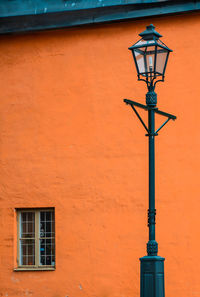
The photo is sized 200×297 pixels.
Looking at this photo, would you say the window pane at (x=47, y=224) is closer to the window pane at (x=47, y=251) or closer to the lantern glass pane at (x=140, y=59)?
the window pane at (x=47, y=251)

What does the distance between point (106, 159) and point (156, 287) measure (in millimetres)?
4812

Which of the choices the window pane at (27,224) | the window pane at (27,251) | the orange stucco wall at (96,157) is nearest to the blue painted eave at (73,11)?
the orange stucco wall at (96,157)

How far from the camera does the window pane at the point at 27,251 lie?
1456 cm

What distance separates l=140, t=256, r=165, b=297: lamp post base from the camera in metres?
9.72

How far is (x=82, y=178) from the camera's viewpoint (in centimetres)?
1426

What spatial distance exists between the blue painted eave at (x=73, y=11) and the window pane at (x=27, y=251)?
437cm

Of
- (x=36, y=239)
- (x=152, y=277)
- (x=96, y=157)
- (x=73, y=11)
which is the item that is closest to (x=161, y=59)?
(x=152, y=277)

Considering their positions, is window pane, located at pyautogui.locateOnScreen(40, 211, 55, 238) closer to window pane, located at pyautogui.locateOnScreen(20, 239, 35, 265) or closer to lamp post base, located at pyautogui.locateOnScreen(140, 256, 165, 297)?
window pane, located at pyautogui.locateOnScreen(20, 239, 35, 265)

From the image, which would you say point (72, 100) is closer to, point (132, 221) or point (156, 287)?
point (132, 221)

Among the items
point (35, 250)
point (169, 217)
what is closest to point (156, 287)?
point (169, 217)

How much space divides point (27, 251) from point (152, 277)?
5359mm

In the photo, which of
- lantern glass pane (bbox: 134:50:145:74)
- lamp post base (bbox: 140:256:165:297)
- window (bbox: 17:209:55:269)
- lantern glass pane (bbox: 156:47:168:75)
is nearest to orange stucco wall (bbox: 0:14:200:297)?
window (bbox: 17:209:55:269)

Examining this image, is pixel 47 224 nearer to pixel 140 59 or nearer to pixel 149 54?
pixel 140 59

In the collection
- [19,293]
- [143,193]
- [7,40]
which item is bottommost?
[19,293]
